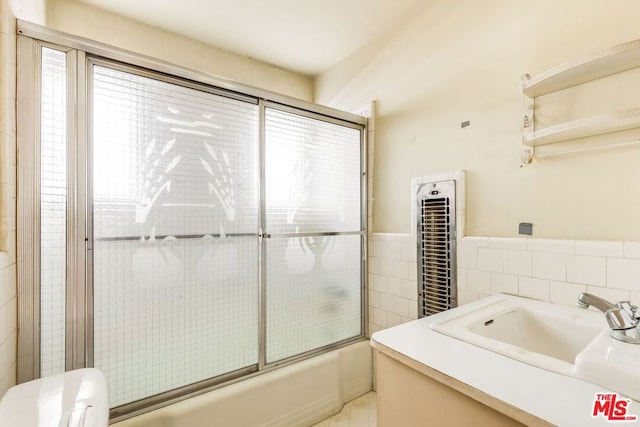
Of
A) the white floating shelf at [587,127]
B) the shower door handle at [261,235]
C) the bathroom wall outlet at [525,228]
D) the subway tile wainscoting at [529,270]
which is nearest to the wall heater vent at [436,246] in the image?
the subway tile wainscoting at [529,270]

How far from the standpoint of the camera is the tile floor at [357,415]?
1.67 metres

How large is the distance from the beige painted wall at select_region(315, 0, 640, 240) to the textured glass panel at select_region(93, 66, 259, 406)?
96 cm

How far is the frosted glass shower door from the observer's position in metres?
1.68

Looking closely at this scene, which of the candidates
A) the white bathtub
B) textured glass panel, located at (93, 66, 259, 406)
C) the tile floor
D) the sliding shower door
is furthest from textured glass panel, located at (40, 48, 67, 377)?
the tile floor

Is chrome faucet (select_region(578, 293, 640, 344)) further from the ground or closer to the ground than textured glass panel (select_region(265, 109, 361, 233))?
closer to the ground

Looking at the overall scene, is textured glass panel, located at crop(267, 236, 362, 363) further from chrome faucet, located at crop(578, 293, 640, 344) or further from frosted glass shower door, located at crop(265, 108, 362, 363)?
chrome faucet, located at crop(578, 293, 640, 344)

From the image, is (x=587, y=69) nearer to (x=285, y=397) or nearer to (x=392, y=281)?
(x=392, y=281)

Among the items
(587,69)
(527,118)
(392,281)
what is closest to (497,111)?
(527,118)

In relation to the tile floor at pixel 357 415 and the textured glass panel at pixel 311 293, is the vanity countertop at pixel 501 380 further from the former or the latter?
the tile floor at pixel 357 415

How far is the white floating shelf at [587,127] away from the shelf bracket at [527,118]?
42 millimetres

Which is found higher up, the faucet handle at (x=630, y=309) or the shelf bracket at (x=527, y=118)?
the shelf bracket at (x=527, y=118)

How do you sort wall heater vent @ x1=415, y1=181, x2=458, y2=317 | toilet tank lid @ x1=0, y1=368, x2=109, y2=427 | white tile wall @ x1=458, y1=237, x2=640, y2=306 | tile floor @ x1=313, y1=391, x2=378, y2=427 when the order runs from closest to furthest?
toilet tank lid @ x1=0, y1=368, x2=109, y2=427 → white tile wall @ x1=458, y1=237, x2=640, y2=306 → wall heater vent @ x1=415, y1=181, x2=458, y2=317 → tile floor @ x1=313, y1=391, x2=378, y2=427

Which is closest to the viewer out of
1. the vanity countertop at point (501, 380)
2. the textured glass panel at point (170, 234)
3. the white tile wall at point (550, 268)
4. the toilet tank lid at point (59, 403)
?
the vanity countertop at point (501, 380)

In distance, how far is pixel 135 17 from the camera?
1.83 meters
